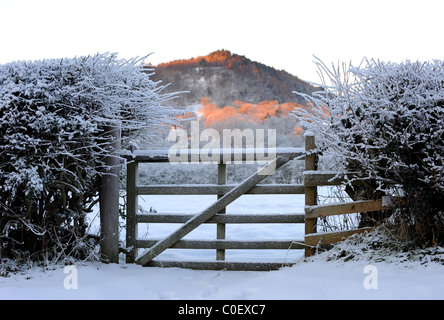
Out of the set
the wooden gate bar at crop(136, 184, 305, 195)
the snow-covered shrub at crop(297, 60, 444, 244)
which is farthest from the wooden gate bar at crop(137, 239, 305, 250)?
the snow-covered shrub at crop(297, 60, 444, 244)

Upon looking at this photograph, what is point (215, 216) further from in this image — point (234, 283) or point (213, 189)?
point (234, 283)

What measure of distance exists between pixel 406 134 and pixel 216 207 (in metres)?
2.42

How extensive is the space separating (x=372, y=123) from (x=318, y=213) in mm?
1361

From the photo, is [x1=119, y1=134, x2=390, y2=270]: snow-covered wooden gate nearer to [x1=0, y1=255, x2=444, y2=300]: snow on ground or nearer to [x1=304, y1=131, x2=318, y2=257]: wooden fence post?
[x1=304, y1=131, x2=318, y2=257]: wooden fence post

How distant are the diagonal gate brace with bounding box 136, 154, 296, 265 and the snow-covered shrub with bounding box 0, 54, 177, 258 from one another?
0.96m

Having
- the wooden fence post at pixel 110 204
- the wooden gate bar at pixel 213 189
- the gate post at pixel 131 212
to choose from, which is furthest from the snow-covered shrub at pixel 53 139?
the wooden gate bar at pixel 213 189

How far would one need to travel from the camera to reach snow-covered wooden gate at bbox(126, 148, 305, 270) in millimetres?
5133

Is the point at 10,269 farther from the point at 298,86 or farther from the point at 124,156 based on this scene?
the point at 298,86

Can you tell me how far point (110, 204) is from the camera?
5.09m

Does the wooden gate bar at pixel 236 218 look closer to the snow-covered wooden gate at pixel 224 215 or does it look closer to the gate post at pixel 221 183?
the snow-covered wooden gate at pixel 224 215

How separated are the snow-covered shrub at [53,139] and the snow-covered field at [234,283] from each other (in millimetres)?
536

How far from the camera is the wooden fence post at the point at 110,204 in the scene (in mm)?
5066

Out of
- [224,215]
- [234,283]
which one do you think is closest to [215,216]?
[224,215]

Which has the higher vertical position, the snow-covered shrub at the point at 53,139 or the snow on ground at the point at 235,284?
the snow-covered shrub at the point at 53,139
